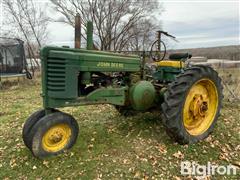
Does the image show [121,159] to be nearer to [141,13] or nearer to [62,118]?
[62,118]

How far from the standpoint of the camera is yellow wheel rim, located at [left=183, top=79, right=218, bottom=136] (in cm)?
483

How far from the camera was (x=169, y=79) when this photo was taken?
548 centimetres

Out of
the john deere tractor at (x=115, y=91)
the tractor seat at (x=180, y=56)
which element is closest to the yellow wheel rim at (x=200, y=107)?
the john deere tractor at (x=115, y=91)

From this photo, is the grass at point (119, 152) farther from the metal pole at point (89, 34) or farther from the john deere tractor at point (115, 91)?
the metal pole at point (89, 34)

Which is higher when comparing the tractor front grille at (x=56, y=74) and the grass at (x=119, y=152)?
the tractor front grille at (x=56, y=74)

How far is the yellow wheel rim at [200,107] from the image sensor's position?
15.8ft

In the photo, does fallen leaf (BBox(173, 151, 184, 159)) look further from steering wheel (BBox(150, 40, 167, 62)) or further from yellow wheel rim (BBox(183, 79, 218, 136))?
steering wheel (BBox(150, 40, 167, 62))

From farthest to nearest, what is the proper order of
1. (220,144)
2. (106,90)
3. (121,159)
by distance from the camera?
(220,144) < (106,90) < (121,159)

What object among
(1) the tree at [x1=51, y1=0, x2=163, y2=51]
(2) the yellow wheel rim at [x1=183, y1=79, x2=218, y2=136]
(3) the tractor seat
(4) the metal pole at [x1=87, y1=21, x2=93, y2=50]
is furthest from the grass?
(1) the tree at [x1=51, y1=0, x2=163, y2=51]

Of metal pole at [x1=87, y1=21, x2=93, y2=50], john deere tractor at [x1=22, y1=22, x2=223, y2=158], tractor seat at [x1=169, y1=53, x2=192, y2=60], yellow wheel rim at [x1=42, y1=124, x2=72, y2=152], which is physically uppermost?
metal pole at [x1=87, y1=21, x2=93, y2=50]

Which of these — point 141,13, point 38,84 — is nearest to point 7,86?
point 38,84

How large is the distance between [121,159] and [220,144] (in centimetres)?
183

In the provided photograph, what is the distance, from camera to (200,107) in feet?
16.3

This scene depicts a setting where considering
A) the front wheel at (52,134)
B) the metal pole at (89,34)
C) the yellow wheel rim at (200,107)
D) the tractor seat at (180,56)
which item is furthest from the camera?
the tractor seat at (180,56)
